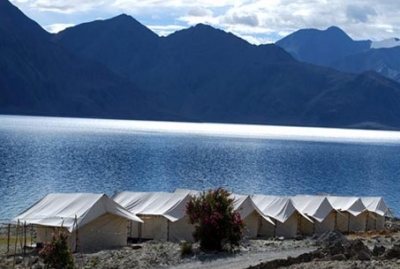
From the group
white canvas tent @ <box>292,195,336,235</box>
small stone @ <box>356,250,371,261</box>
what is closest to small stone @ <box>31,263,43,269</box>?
small stone @ <box>356,250,371,261</box>

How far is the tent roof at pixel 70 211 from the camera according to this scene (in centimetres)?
3894

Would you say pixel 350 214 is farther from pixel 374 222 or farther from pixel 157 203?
pixel 157 203

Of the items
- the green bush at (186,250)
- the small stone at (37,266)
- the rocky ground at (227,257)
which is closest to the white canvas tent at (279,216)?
the rocky ground at (227,257)

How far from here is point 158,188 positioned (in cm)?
9481

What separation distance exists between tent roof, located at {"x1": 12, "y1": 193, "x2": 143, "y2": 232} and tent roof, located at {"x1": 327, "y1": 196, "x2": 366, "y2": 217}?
2141cm

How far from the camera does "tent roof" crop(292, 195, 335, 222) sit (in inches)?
2095

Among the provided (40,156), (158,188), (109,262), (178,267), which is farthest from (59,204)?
(40,156)

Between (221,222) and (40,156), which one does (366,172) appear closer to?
(40,156)

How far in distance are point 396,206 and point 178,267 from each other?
208 feet

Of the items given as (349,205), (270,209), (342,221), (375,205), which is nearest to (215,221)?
(270,209)

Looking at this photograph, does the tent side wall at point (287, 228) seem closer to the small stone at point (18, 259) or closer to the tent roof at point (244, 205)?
the tent roof at point (244, 205)

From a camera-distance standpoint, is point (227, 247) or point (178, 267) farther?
point (227, 247)

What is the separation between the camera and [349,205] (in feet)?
186

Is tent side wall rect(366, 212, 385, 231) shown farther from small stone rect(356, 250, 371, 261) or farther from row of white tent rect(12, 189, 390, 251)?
small stone rect(356, 250, 371, 261)
